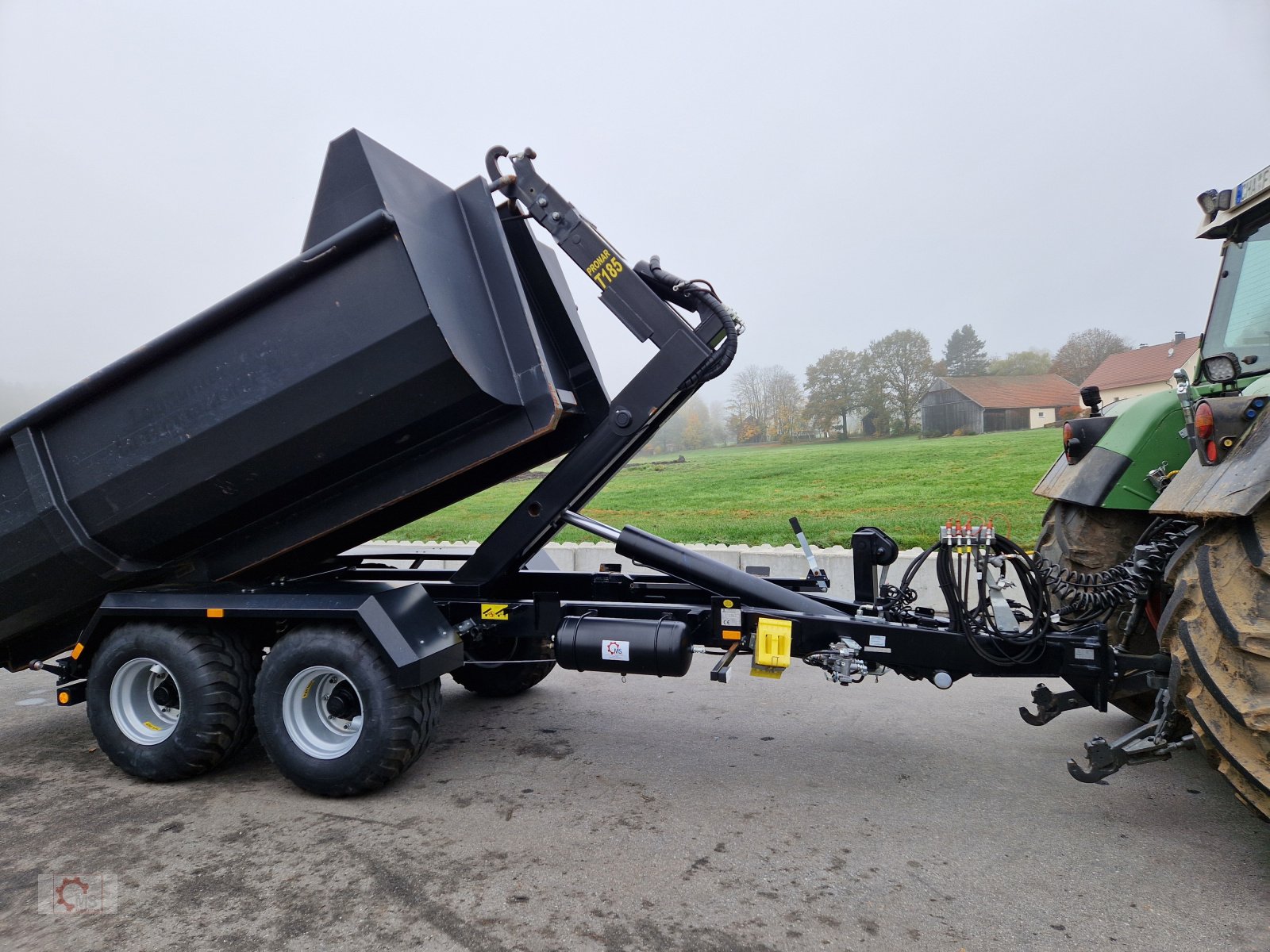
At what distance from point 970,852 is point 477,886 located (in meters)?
1.98

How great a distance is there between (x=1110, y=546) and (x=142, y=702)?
5.36 meters

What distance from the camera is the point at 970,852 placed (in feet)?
10.5

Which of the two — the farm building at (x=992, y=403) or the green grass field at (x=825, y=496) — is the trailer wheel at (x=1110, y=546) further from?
the farm building at (x=992, y=403)

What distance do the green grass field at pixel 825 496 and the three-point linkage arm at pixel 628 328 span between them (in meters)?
4.02

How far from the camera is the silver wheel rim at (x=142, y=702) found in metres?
4.28

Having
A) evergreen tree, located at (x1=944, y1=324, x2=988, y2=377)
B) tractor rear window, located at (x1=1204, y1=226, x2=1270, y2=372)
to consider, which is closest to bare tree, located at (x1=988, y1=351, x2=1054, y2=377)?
evergreen tree, located at (x1=944, y1=324, x2=988, y2=377)

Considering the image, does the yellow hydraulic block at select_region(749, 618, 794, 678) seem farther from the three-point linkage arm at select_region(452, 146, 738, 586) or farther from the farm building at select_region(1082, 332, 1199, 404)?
the farm building at select_region(1082, 332, 1199, 404)

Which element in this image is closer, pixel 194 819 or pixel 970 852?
pixel 970 852

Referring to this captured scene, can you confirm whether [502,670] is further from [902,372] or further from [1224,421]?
[902,372]

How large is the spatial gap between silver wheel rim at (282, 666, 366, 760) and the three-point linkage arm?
4.12 ft

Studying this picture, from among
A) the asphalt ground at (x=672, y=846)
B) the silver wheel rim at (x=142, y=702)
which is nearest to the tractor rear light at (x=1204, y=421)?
the asphalt ground at (x=672, y=846)

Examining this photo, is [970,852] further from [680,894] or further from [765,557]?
[765,557]

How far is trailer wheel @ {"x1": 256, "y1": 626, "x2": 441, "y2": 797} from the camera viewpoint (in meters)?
3.83

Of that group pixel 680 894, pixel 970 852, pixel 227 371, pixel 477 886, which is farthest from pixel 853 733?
pixel 227 371
